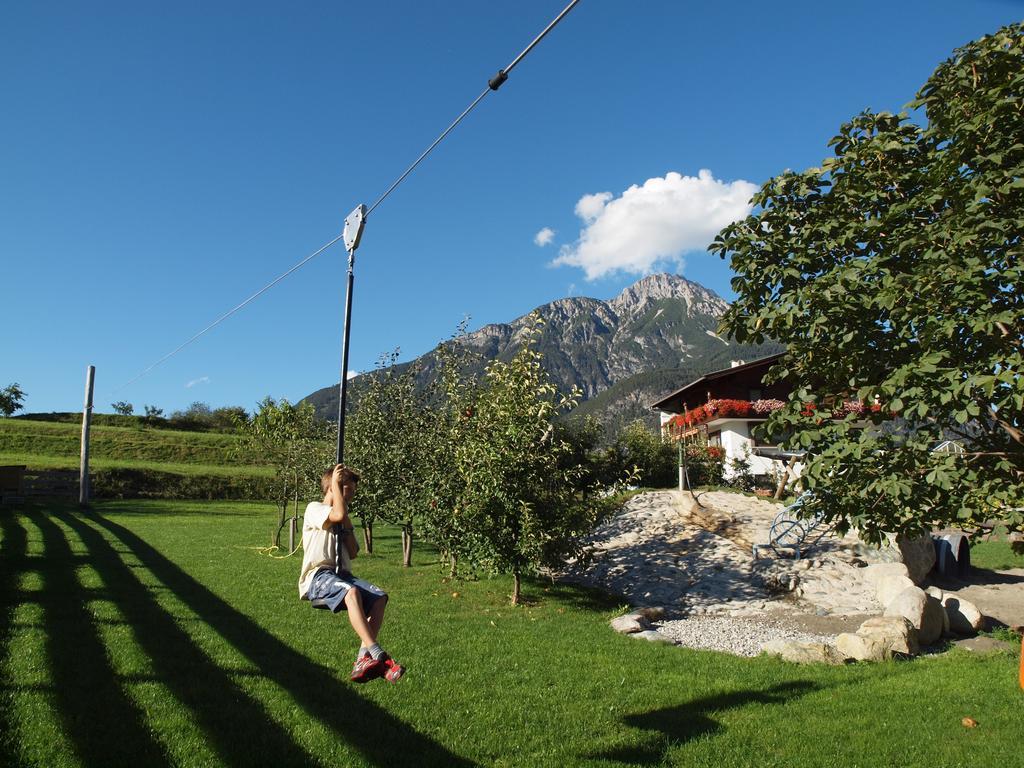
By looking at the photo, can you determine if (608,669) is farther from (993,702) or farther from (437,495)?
(437,495)

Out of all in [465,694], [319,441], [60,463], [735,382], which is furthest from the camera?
[60,463]

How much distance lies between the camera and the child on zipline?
5.66 m

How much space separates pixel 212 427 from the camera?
76.1 metres

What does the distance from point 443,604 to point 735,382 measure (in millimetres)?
29297

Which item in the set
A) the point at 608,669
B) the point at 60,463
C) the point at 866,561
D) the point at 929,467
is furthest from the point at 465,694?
the point at 60,463

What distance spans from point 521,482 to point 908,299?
7.51 meters

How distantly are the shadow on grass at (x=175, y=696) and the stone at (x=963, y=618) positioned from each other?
36.0ft

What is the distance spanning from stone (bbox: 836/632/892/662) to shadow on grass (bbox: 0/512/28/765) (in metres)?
8.86

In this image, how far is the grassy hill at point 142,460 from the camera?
41250 mm

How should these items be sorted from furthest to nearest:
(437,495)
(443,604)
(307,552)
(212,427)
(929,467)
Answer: (212,427)
(437,495)
(443,604)
(929,467)
(307,552)

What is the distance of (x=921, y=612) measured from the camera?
10.9m

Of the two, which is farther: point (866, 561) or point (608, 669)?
point (866, 561)

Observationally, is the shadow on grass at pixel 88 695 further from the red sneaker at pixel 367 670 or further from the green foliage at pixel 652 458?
the green foliage at pixel 652 458

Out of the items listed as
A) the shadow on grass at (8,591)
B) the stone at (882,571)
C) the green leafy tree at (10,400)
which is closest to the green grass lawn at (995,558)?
the stone at (882,571)
